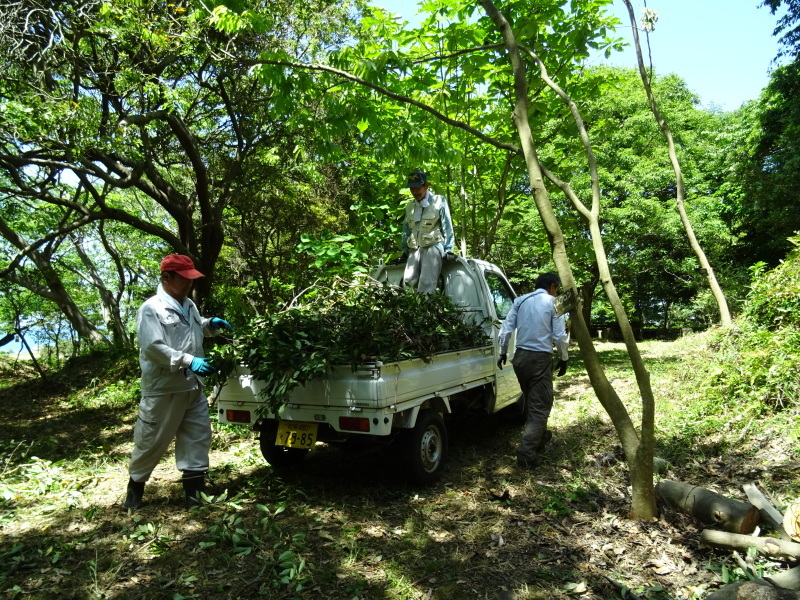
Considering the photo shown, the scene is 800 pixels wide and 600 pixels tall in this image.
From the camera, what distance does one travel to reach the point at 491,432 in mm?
6473

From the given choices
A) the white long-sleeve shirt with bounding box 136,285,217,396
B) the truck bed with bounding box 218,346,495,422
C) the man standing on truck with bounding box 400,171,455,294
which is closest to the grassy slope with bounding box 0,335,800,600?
the truck bed with bounding box 218,346,495,422

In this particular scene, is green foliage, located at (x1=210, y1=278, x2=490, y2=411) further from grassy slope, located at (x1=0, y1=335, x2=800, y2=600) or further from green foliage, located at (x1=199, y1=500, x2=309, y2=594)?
grassy slope, located at (x1=0, y1=335, x2=800, y2=600)

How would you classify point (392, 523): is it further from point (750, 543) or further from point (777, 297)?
point (777, 297)

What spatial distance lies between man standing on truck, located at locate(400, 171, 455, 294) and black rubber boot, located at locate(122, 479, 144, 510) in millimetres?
3193

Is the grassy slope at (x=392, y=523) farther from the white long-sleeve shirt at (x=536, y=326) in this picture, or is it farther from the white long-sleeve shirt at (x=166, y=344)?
the white long-sleeve shirt at (x=536, y=326)

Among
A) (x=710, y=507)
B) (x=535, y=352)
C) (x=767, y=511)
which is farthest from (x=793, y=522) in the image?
(x=535, y=352)

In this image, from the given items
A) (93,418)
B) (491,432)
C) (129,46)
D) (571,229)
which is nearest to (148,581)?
(491,432)

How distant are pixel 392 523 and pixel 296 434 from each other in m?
1.01

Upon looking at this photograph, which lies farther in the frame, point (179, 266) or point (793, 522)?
point (179, 266)

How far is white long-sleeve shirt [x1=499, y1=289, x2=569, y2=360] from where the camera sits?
5.14 metres

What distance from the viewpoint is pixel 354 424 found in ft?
12.9

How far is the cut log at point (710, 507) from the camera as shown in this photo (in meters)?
3.21

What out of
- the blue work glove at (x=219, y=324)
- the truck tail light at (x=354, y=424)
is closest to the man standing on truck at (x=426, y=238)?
the blue work glove at (x=219, y=324)

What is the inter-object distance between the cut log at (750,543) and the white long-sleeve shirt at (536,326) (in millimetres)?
2217
